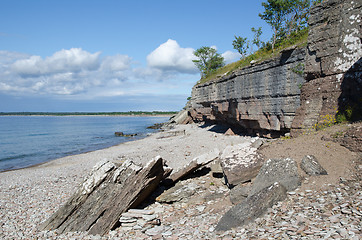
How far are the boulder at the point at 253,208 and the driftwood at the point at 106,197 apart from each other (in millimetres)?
3063

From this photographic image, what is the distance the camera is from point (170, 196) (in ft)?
26.5

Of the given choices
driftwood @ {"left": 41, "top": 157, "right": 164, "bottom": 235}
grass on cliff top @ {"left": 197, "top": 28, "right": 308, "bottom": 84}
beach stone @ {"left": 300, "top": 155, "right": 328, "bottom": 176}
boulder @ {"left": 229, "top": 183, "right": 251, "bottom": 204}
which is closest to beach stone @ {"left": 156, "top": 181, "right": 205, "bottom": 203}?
driftwood @ {"left": 41, "top": 157, "right": 164, "bottom": 235}

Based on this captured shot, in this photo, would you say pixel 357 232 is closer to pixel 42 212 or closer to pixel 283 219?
pixel 283 219

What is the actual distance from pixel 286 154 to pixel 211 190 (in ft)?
8.57

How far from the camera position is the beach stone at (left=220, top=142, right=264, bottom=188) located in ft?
23.4

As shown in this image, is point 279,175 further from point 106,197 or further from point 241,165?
point 106,197

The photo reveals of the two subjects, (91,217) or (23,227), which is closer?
(91,217)

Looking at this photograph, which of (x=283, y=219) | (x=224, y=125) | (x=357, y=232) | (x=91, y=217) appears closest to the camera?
(x=357, y=232)

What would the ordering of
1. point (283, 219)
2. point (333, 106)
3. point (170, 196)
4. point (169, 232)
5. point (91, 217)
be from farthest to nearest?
point (333, 106) < point (170, 196) < point (91, 217) < point (169, 232) < point (283, 219)

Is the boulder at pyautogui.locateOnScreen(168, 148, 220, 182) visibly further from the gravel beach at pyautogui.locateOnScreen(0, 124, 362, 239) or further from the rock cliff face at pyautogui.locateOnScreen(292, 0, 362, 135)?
the rock cliff face at pyautogui.locateOnScreen(292, 0, 362, 135)

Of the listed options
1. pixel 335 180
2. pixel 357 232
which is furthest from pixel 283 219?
pixel 335 180

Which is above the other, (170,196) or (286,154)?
(286,154)

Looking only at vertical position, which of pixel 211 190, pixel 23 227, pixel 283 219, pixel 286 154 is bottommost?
pixel 23 227

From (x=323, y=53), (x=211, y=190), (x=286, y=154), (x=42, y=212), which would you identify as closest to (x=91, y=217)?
(x=42, y=212)
